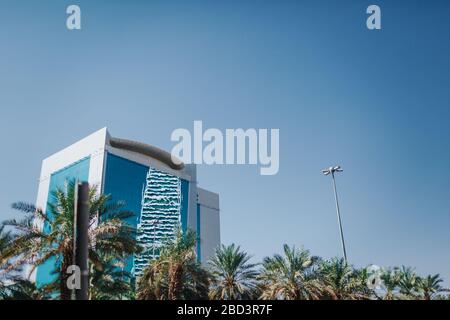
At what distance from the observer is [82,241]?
→ 483 cm

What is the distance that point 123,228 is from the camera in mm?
20266

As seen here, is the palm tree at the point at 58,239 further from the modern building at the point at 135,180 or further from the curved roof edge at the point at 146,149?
the curved roof edge at the point at 146,149

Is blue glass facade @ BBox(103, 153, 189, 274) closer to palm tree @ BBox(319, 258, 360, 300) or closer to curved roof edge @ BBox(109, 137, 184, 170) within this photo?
curved roof edge @ BBox(109, 137, 184, 170)

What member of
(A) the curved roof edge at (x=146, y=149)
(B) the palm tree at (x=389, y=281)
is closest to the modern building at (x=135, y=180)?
(A) the curved roof edge at (x=146, y=149)

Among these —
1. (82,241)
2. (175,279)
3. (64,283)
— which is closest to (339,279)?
(175,279)

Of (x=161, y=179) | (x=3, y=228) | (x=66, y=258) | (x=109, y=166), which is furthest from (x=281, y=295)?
→ (x=161, y=179)

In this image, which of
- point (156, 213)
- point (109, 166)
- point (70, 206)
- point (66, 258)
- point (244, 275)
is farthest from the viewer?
point (156, 213)

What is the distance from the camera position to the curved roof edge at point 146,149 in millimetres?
76812

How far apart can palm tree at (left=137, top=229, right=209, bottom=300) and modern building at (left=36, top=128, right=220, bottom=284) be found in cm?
3948

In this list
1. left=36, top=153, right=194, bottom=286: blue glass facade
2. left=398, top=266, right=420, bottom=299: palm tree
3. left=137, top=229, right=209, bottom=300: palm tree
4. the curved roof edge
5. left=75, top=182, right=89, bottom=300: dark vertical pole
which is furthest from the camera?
the curved roof edge

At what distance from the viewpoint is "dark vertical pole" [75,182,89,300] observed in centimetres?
472

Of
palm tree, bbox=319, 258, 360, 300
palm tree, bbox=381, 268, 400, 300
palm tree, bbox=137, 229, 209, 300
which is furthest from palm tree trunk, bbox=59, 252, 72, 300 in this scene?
palm tree, bbox=381, 268, 400, 300
